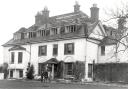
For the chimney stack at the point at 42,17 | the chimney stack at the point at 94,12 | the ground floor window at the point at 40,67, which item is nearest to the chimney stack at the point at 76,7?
the chimney stack at the point at 94,12

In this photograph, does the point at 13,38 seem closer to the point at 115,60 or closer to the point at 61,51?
the point at 61,51

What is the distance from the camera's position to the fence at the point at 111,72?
129ft

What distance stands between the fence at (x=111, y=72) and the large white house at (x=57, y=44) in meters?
1.36

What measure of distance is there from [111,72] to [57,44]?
10341 mm

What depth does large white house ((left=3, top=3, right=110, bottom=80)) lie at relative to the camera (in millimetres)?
42500

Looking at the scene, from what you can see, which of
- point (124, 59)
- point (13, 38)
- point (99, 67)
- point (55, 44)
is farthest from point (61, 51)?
point (13, 38)

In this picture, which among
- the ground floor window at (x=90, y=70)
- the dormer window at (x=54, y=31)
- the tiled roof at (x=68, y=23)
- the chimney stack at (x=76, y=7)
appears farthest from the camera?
the chimney stack at (x=76, y=7)

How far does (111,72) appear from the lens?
4069cm

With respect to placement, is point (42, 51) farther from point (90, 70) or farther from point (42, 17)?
point (90, 70)

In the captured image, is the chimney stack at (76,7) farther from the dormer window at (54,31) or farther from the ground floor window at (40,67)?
the ground floor window at (40,67)

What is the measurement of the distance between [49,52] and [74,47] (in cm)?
562

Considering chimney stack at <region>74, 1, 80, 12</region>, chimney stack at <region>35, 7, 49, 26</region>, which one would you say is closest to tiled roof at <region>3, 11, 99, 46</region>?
chimney stack at <region>35, 7, 49, 26</region>

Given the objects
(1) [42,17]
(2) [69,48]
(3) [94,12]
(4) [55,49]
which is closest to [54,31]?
(4) [55,49]

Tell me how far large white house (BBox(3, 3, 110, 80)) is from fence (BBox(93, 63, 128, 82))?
1359mm
